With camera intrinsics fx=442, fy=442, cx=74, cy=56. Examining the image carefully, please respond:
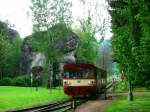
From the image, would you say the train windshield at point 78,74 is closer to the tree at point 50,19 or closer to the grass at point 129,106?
the grass at point 129,106

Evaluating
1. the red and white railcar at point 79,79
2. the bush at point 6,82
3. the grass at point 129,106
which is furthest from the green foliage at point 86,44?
the grass at point 129,106

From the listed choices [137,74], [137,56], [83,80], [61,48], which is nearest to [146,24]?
[137,56]

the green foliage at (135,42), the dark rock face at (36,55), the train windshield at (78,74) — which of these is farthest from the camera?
the dark rock face at (36,55)

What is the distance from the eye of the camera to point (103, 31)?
7181 cm

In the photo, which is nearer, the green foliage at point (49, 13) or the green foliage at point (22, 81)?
the green foliage at point (49, 13)

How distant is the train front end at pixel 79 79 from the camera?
1472 inches

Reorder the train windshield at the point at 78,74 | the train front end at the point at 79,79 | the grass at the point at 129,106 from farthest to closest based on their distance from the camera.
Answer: the train windshield at the point at 78,74 → the train front end at the point at 79,79 → the grass at the point at 129,106

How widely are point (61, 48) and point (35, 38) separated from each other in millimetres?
4258

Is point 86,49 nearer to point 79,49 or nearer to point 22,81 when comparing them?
point 79,49

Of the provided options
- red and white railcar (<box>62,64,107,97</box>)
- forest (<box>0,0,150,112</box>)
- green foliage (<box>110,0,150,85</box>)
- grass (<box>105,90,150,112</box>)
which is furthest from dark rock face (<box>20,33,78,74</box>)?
green foliage (<box>110,0,150,85</box>)

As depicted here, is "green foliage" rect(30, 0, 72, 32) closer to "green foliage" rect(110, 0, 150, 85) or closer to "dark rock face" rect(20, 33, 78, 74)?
"dark rock face" rect(20, 33, 78, 74)

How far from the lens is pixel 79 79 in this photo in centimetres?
3750

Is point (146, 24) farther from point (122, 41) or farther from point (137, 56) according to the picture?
point (122, 41)

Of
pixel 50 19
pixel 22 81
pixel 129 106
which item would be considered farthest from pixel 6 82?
pixel 129 106
